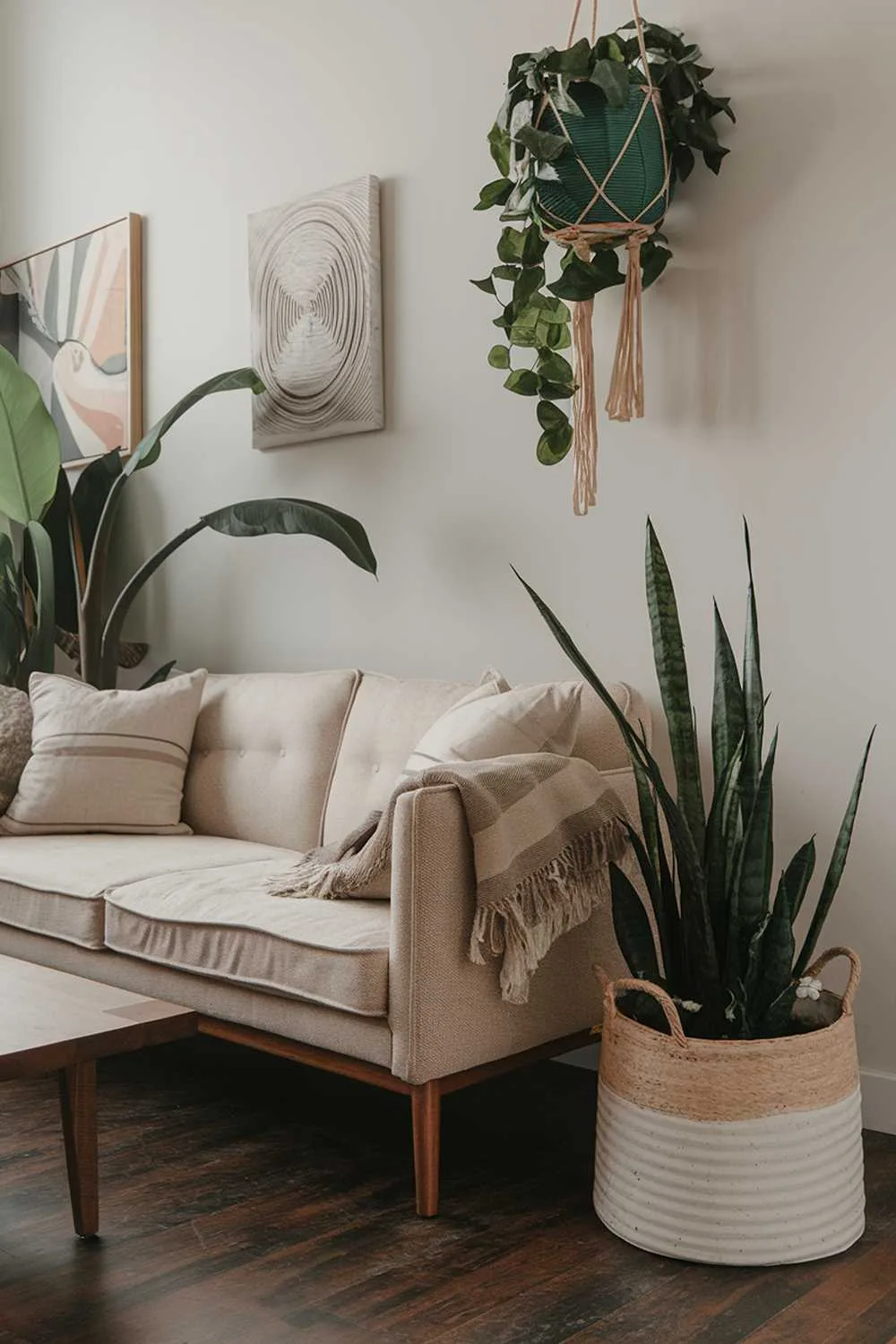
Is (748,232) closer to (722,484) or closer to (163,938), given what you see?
(722,484)

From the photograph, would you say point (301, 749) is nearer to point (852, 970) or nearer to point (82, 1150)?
point (82, 1150)

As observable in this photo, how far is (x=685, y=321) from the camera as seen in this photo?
9.36 ft

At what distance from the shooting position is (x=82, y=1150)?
81.4 inches

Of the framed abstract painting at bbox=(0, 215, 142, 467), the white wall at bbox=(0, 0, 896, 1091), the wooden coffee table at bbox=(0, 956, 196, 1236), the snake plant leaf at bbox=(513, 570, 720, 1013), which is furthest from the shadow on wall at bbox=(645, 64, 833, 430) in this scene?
the framed abstract painting at bbox=(0, 215, 142, 467)

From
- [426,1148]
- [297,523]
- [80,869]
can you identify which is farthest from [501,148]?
[426,1148]

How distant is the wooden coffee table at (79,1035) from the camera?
1.89 metres

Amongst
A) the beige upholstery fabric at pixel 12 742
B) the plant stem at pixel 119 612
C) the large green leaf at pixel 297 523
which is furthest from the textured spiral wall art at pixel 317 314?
the beige upholstery fabric at pixel 12 742

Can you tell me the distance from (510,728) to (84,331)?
8.19 feet

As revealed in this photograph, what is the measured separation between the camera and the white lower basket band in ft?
6.51

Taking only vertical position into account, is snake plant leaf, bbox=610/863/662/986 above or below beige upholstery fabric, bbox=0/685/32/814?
below

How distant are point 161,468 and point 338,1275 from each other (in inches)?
105

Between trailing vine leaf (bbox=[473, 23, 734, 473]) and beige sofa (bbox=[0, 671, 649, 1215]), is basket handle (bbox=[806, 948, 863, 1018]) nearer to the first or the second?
beige sofa (bbox=[0, 671, 649, 1215])

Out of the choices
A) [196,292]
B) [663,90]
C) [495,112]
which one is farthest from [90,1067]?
[196,292]

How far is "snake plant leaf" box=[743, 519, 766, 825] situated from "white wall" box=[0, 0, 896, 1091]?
511 millimetres
